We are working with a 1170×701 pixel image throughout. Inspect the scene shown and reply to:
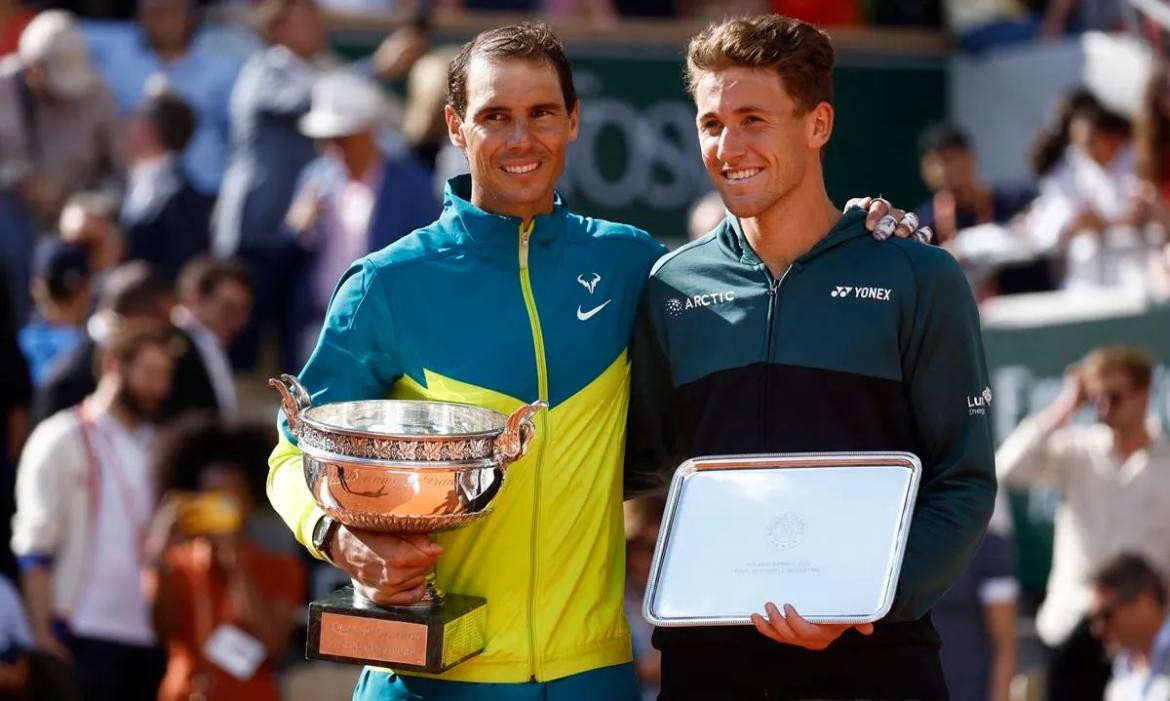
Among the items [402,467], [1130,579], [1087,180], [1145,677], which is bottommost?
[1145,677]

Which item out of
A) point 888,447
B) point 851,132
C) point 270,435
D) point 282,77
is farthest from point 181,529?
point 851,132

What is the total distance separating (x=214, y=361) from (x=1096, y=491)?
11.4ft

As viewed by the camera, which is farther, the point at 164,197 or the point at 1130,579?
the point at 164,197

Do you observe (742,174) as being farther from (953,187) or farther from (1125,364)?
(953,187)

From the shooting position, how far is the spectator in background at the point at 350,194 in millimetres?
9070

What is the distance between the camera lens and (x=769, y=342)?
412 centimetres

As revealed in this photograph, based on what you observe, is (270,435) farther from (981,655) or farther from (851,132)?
(851,132)

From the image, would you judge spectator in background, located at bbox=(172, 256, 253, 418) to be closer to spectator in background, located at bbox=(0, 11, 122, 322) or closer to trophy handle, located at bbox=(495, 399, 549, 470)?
spectator in background, located at bbox=(0, 11, 122, 322)

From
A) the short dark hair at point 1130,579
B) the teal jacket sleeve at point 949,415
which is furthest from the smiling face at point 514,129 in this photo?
the short dark hair at point 1130,579

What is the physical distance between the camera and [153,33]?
1016 cm

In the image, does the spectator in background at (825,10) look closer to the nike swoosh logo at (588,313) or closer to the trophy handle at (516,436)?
the nike swoosh logo at (588,313)

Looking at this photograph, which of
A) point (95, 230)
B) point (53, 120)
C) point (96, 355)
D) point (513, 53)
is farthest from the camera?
point (53, 120)

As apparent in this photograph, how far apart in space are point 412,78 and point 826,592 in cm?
666

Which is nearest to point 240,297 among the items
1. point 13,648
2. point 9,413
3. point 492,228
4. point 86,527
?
point 9,413
